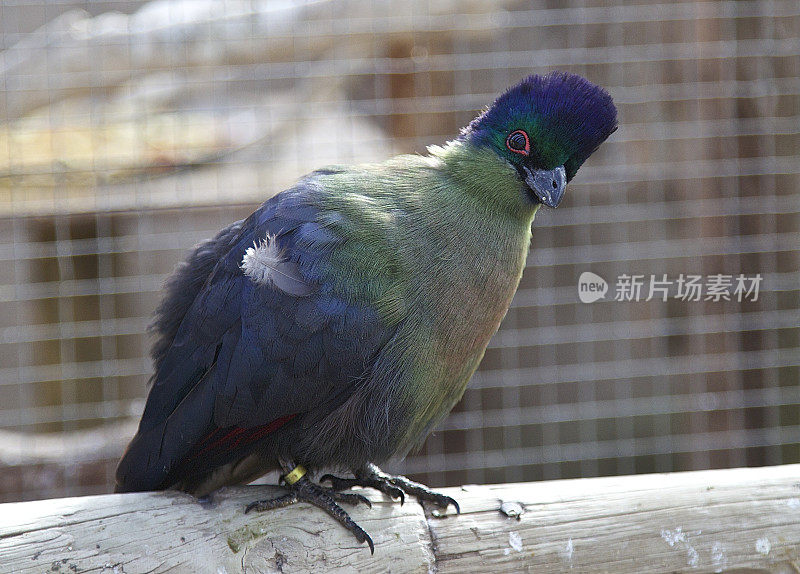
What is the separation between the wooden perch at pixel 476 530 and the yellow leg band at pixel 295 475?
0.07m

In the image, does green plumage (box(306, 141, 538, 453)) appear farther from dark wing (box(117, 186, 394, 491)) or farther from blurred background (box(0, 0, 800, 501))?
blurred background (box(0, 0, 800, 501))

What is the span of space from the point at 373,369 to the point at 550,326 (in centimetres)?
233

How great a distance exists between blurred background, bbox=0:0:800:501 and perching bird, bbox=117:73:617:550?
171cm

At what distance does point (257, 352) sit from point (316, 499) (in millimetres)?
350

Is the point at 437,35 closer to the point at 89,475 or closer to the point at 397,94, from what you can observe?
the point at 397,94

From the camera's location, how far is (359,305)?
1.67 metres

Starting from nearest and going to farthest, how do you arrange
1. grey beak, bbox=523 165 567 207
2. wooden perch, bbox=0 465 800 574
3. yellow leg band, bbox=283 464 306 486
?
wooden perch, bbox=0 465 800 574, grey beak, bbox=523 165 567 207, yellow leg band, bbox=283 464 306 486

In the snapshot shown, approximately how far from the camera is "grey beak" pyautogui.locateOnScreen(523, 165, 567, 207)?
1664mm

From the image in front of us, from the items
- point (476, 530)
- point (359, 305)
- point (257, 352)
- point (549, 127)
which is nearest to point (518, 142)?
point (549, 127)

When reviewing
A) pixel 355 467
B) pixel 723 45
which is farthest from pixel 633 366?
pixel 355 467

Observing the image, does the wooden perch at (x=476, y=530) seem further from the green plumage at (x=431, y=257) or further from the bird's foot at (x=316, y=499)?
the green plumage at (x=431, y=257)

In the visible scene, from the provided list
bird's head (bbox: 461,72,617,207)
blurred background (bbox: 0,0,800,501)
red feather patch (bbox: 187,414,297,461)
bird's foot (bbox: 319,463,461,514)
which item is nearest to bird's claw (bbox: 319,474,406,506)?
bird's foot (bbox: 319,463,461,514)

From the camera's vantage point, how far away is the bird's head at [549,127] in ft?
5.42

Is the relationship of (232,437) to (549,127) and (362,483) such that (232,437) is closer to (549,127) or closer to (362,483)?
(362,483)
